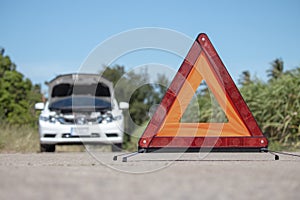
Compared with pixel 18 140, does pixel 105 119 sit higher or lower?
higher

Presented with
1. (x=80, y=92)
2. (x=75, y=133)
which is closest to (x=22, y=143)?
(x=75, y=133)

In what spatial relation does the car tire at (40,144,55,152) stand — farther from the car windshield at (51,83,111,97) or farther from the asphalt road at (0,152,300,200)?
the asphalt road at (0,152,300,200)

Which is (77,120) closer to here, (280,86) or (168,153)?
(168,153)

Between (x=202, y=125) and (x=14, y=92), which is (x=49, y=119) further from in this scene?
(x=14, y=92)

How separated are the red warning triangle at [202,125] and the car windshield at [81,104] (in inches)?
158

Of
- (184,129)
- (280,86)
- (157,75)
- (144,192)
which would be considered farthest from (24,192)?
(280,86)

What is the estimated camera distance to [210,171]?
15.3 feet

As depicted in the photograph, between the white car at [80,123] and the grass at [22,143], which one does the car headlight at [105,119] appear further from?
the grass at [22,143]

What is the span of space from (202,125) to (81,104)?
4.77 metres

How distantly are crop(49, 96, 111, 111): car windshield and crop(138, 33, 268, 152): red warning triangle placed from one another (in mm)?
4002

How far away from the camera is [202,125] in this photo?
695 cm

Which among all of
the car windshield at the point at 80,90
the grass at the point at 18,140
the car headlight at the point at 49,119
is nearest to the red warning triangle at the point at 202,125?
the car headlight at the point at 49,119

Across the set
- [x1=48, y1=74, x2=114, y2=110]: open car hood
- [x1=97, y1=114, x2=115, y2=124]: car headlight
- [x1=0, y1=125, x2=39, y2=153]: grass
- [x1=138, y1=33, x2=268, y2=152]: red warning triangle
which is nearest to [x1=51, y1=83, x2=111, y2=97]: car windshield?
[x1=48, y1=74, x2=114, y2=110]: open car hood

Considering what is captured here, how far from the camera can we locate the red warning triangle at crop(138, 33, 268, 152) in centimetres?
666
